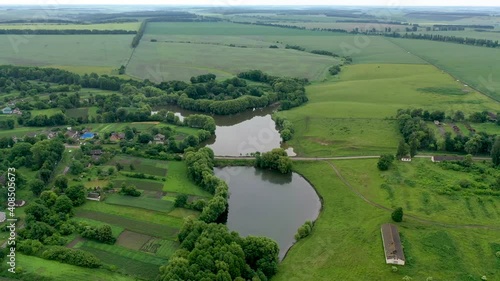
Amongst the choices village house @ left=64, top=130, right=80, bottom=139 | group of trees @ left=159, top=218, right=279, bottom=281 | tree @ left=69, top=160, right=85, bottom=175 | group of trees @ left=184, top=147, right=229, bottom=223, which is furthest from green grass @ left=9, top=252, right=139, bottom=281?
village house @ left=64, top=130, right=80, bottom=139

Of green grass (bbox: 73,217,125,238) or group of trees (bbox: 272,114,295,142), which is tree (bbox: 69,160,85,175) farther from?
group of trees (bbox: 272,114,295,142)

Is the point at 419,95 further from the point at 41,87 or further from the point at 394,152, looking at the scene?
the point at 41,87

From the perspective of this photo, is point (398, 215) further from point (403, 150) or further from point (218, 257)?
point (218, 257)

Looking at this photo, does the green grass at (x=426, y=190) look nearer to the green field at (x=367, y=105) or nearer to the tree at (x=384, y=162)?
the tree at (x=384, y=162)

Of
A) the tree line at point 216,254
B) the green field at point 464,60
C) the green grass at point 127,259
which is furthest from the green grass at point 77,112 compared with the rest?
the green field at point 464,60

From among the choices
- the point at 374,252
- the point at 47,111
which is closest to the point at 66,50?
the point at 47,111

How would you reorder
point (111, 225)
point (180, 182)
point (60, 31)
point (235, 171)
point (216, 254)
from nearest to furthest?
point (216, 254), point (111, 225), point (180, 182), point (235, 171), point (60, 31)
